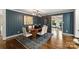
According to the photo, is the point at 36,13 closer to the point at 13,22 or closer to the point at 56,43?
the point at 13,22

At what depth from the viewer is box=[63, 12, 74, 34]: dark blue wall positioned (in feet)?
6.22

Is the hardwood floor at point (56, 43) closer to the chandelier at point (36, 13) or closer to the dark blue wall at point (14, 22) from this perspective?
the dark blue wall at point (14, 22)

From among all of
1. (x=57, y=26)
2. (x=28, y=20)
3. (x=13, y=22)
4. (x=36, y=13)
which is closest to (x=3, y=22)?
(x=13, y=22)

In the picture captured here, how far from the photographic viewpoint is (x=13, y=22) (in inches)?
73.7

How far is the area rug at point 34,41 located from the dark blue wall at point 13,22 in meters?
0.21

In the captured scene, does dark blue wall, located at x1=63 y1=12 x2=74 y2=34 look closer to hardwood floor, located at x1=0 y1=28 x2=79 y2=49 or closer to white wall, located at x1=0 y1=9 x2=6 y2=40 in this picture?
hardwood floor, located at x1=0 y1=28 x2=79 y2=49

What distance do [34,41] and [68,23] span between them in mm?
796

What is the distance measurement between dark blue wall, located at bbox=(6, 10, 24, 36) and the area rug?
207 millimetres

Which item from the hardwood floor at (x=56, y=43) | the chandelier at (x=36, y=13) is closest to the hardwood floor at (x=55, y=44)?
the hardwood floor at (x=56, y=43)
